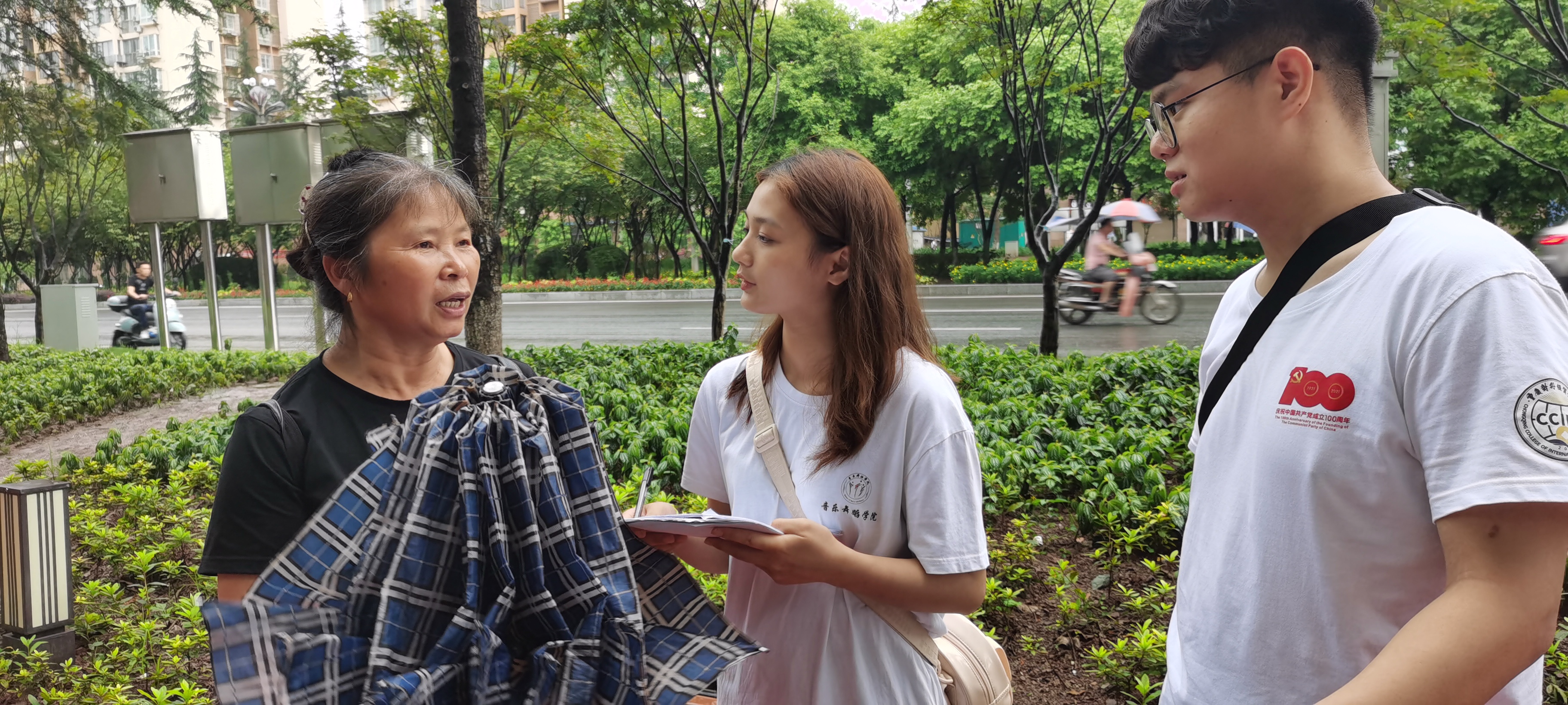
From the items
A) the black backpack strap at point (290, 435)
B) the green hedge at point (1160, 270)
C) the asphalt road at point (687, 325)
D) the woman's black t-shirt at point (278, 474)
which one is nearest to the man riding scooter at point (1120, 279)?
the asphalt road at point (687, 325)

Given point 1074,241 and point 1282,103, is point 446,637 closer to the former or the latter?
point 1282,103

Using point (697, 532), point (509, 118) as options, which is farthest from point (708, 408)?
point (509, 118)

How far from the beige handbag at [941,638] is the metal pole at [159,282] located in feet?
42.6

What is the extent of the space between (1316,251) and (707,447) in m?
1.10

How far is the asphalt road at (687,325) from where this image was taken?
43.7 feet

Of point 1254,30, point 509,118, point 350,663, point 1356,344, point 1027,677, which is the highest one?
point 509,118

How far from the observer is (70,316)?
49.7ft

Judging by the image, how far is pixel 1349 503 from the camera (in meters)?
1.13

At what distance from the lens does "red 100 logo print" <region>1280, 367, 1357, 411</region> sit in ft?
3.70

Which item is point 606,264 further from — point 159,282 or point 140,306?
point 159,282

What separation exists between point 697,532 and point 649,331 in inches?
610

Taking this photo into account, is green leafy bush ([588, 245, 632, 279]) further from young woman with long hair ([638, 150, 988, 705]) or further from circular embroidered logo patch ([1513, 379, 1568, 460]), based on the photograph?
circular embroidered logo patch ([1513, 379, 1568, 460])

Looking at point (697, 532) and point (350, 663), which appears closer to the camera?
point (350, 663)

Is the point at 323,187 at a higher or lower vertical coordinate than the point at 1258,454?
higher
